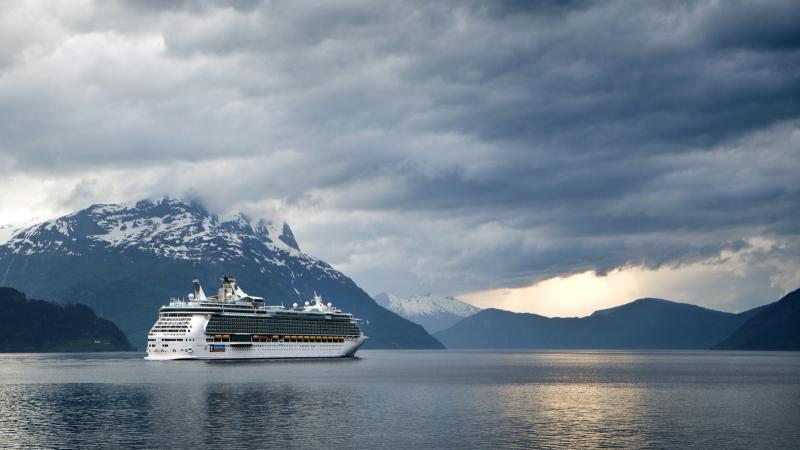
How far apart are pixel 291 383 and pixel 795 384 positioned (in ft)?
350

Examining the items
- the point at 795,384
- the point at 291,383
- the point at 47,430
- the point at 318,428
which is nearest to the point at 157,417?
the point at 47,430

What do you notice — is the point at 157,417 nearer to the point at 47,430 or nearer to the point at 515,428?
the point at 47,430

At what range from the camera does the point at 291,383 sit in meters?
160

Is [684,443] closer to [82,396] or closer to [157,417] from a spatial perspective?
[157,417]

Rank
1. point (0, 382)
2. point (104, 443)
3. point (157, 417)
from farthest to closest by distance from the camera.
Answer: point (0, 382) → point (157, 417) → point (104, 443)

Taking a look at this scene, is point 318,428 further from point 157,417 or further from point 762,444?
point 762,444

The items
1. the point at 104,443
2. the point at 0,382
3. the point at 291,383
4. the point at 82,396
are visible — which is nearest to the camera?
the point at 104,443

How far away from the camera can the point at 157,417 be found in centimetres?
10312

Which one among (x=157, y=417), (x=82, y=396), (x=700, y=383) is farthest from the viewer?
(x=700, y=383)

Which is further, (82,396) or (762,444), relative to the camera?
(82,396)

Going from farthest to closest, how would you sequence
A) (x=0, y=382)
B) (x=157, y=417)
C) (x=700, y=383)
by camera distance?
(x=700, y=383) < (x=0, y=382) < (x=157, y=417)

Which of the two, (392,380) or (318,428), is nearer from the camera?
(318,428)

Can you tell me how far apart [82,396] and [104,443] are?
53937mm

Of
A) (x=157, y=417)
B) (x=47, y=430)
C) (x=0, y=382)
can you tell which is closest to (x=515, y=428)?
(x=157, y=417)
